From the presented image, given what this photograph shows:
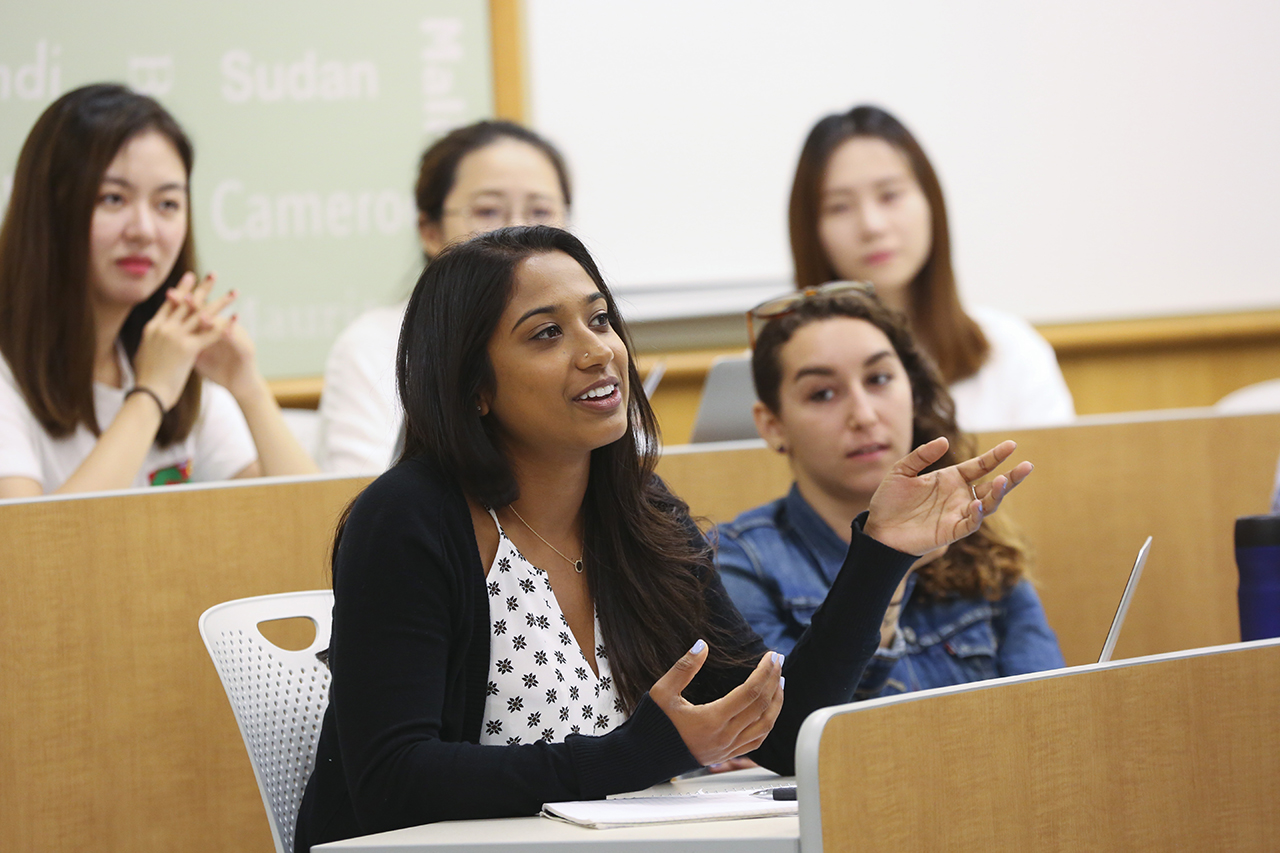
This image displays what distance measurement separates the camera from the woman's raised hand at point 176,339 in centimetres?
223

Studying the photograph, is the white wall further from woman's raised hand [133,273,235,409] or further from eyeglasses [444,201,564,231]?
woman's raised hand [133,273,235,409]

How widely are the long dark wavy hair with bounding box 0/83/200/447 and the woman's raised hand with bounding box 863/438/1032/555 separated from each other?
56.2 inches

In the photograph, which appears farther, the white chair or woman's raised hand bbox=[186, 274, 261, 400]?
woman's raised hand bbox=[186, 274, 261, 400]

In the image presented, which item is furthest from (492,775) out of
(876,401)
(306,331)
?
(306,331)

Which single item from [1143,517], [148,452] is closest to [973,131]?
[1143,517]

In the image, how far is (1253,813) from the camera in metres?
1.06

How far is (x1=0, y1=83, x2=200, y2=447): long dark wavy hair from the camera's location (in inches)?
87.7

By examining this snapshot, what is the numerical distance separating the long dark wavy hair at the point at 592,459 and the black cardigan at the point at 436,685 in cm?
6

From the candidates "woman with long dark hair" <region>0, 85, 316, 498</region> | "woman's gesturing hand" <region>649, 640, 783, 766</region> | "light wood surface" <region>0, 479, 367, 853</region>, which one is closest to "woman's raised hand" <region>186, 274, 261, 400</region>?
"woman with long dark hair" <region>0, 85, 316, 498</region>

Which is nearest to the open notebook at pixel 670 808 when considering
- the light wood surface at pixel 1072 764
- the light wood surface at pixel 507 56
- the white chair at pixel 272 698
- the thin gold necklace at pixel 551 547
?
the light wood surface at pixel 1072 764

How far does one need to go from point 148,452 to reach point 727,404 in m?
0.98

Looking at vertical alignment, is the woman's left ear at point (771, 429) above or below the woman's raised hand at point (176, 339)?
below

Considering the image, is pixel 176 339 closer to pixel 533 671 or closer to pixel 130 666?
pixel 130 666

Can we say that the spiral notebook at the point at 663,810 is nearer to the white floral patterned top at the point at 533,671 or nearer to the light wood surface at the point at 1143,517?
the white floral patterned top at the point at 533,671
